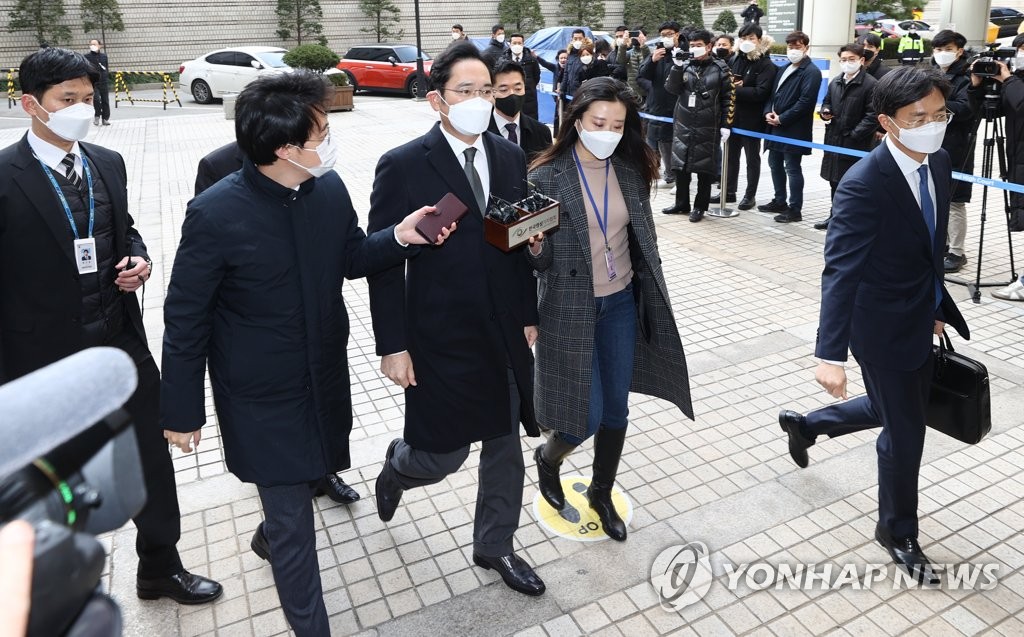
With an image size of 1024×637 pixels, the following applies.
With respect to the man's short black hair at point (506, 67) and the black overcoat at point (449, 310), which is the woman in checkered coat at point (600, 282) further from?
the man's short black hair at point (506, 67)

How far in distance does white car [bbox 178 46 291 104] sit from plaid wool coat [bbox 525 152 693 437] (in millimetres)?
21809

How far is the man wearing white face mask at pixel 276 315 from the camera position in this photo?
8.95 ft

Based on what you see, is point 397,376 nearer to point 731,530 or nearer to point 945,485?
point 731,530

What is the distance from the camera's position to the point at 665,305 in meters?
3.62

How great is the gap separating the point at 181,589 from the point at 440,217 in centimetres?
188

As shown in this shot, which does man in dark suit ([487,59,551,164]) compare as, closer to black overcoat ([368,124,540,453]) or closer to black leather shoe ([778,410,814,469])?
black overcoat ([368,124,540,453])

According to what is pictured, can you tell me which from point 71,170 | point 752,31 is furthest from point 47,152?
point 752,31

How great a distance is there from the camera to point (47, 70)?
3293 millimetres

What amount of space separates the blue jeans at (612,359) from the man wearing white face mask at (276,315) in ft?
3.38

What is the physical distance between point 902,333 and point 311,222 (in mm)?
2266

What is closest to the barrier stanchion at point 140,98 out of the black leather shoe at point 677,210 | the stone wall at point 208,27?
the stone wall at point 208,27

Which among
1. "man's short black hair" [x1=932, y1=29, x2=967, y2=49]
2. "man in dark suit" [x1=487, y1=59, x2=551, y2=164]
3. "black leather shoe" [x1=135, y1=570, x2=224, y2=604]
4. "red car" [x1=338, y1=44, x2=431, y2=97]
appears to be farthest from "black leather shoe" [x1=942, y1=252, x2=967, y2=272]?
"red car" [x1=338, y1=44, x2=431, y2=97]

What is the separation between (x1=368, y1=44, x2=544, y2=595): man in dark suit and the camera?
3234 millimetres

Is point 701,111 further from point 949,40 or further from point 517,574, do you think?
point 517,574
